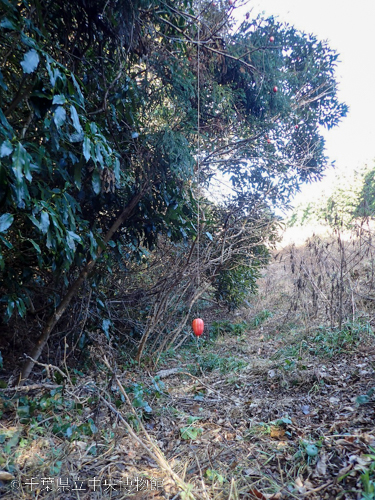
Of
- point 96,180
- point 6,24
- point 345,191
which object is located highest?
point 345,191

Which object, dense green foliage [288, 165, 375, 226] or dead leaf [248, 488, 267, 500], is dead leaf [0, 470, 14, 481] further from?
dense green foliage [288, 165, 375, 226]

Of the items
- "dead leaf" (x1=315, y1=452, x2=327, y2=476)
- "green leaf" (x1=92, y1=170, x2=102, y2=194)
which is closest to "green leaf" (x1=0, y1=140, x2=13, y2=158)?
"green leaf" (x1=92, y1=170, x2=102, y2=194)

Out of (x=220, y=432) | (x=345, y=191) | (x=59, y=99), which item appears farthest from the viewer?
(x=345, y=191)

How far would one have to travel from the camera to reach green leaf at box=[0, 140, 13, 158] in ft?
5.46

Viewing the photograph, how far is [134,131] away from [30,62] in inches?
64.6

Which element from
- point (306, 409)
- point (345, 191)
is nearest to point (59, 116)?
point (306, 409)

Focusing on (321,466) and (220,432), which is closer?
(321,466)

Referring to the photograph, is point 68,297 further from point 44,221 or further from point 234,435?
point 234,435

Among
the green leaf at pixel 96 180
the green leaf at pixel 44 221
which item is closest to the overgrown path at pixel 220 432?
the green leaf at pixel 44 221

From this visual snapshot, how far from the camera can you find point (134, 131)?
3408 mm

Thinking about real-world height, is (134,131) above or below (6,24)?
above

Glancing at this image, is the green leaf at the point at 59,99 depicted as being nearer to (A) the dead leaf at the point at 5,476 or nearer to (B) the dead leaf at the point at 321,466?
(A) the dead leaf at the point at 5,476

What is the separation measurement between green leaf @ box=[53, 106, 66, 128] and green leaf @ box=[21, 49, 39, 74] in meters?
0.23

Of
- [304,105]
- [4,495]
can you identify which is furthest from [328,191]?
[4,495]
